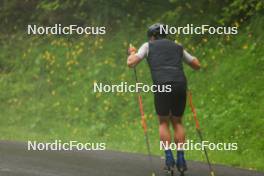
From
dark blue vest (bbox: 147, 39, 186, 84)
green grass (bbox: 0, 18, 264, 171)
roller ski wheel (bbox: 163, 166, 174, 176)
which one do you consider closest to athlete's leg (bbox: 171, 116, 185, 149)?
roller ski wheel (bbox: 163, 166, 174, 176)

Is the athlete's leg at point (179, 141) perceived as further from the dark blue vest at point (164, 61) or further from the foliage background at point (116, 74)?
the foliage background at point (116, 74)

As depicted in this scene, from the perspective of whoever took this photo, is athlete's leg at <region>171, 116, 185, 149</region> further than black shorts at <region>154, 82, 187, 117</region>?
Yes

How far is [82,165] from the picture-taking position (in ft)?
34.2

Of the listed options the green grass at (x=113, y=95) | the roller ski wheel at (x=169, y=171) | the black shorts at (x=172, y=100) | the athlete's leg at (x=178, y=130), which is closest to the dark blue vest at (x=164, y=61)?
the black shorts at (x=172, y=100)

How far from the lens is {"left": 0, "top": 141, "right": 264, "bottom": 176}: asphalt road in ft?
31.8

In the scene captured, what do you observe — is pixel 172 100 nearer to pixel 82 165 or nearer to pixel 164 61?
pixel 164 61

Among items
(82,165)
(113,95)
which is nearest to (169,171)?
(82,165)

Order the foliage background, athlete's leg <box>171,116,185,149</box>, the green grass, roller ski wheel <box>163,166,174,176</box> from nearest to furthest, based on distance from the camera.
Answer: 1. roller ski wheel <box>163,166,174,176</box>
2. athlete's leg <box>171,116,185,149</box>
3. the green grass
4. the foliage background

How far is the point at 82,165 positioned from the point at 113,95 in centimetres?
696

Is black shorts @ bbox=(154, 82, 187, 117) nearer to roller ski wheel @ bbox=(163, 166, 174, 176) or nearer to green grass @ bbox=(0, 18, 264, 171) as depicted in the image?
roller ski wheel @ bbox=(163, 166, 174, 176)

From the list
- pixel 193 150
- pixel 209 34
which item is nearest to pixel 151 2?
pixel 209 34

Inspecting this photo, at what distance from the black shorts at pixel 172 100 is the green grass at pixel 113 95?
246cm

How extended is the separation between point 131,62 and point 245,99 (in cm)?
587

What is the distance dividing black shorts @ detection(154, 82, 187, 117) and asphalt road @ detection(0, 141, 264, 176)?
1029 mm
